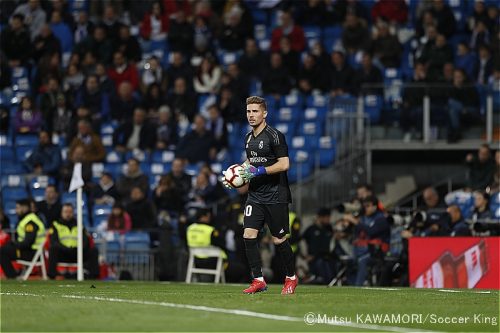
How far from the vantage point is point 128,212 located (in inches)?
995

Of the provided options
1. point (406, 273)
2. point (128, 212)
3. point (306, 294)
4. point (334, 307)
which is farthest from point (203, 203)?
point (334, 307)

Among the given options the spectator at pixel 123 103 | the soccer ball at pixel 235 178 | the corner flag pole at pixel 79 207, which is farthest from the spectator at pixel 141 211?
the soccer ball at pixel 235 178

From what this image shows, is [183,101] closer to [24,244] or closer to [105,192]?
[105,192]

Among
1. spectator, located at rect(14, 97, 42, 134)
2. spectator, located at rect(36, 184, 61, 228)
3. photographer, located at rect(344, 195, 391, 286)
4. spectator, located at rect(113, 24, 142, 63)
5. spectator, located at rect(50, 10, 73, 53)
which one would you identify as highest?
spectator, located at rect(50, 10, 73, 53)

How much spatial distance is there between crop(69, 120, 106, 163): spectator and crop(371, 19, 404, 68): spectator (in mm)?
6412

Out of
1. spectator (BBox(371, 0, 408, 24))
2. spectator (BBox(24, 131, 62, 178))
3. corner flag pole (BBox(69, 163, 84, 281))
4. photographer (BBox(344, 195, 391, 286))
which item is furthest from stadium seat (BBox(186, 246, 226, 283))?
spectator (BBox(371, 0, 408, 24))

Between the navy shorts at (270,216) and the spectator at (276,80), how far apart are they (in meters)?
13.8

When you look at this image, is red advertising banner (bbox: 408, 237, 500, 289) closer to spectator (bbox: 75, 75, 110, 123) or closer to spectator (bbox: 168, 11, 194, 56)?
spectator (bbox: 75, 75, 110, 123)

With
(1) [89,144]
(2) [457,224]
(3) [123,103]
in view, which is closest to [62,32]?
(3) [123,103]

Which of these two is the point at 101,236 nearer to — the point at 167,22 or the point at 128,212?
the point at 128,212

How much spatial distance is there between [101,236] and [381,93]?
6.59 metres

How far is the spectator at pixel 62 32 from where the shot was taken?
104ft

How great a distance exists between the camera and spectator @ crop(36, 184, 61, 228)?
80.4 ft

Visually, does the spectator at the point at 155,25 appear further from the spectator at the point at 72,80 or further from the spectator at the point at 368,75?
the spectator at the point at 368,75
